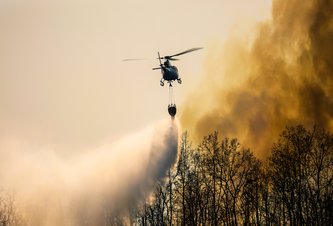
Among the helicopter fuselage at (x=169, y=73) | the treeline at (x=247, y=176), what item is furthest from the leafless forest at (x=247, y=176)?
the helicopter fuselage at (x=169, y=73)

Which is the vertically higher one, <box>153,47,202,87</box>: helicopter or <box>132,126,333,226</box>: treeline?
<box>153,47,202,87</box>: helicopter

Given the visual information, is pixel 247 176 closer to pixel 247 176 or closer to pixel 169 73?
pixel 247 176

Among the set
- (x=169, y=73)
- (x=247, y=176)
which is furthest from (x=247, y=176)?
(x=169, y=73)

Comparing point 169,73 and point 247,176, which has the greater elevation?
point 169,73

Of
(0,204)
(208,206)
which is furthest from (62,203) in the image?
(208,206)

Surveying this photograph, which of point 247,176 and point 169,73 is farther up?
point 169,73

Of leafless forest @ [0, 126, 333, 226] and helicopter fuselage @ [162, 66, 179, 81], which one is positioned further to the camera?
helicopter fuselage @ [162, 66, 179, 81]

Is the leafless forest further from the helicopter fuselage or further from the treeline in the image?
the helicopter fuselage

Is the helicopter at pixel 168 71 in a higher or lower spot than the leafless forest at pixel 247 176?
higher

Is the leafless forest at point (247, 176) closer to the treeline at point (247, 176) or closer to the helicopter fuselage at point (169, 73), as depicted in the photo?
the treeline at point (247, 176)

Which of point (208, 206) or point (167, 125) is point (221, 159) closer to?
point (208, 206)

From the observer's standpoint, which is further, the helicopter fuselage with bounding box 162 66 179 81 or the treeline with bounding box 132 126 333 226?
the helicopter fuselage with bounding box 162 66 179 81

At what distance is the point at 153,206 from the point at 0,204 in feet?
141

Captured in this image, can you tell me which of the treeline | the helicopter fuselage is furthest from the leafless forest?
the helicopter fuselage
